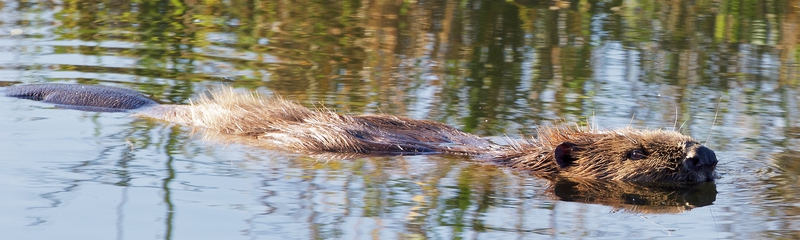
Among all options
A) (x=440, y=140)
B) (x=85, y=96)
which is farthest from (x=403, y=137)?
(x=85, y=96)

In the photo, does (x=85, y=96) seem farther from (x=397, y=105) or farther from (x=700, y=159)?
(x=700, y=159)

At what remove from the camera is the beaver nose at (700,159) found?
15.3ft

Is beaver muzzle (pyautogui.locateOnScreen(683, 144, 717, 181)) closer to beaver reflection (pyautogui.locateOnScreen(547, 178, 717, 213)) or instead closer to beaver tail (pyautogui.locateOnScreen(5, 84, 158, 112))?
beaver reflection (pyautogui.locateOnScreen(547, 178, 717, 213))

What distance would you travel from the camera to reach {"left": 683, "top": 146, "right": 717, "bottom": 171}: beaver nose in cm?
466

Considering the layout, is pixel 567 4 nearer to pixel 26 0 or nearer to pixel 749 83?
pixel 749 83

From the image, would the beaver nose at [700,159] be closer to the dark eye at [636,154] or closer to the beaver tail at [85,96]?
the dark eye at [636,154]

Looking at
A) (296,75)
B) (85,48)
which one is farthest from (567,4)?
(85,48)

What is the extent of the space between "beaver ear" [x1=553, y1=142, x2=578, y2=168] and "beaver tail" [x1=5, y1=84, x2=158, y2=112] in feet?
8.30

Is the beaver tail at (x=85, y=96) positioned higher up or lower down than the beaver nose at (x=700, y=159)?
lower down

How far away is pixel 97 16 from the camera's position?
968 cm

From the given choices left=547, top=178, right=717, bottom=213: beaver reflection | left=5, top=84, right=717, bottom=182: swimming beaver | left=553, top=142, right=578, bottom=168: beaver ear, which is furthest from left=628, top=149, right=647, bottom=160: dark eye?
left=553, top=142, right=578, bottom=168: beaver ear

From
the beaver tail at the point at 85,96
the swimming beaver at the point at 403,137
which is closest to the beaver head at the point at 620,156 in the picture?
the swimming beaver at the point at 403,137

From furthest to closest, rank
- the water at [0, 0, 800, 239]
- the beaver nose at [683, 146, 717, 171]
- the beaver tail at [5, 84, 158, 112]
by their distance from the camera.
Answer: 1. the beaver tail at [5, 84, 158, 112]
2. the beaver nose at [683, 146, 717, 171]
3. the water at [0, 0, 800, 239]

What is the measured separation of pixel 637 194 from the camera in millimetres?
4617
